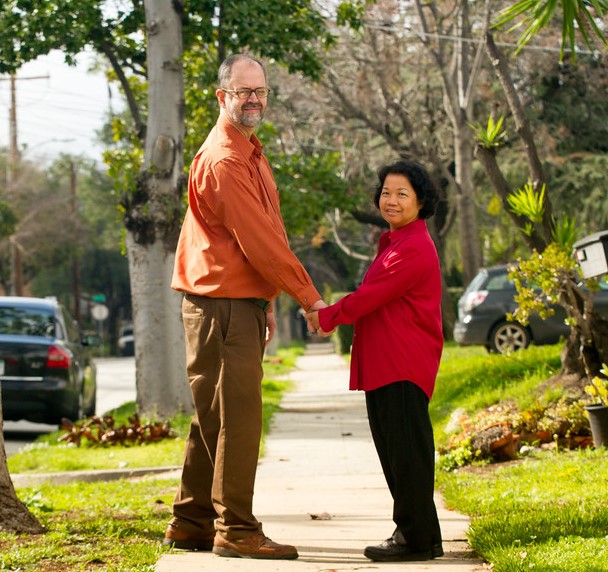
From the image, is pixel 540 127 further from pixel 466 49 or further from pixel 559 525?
pixel 559 525

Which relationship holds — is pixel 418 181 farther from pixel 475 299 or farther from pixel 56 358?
pixel 475 299

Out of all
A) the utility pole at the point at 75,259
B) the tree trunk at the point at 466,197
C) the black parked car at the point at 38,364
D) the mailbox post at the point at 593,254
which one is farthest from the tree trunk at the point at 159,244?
the utility pole at the point at 75,259

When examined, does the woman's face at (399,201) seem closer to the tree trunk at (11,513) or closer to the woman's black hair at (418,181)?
the woman's black hair at (418,181)

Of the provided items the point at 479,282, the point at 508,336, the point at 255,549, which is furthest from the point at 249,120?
the point at 479,282

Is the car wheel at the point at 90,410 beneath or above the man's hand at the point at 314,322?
beneath

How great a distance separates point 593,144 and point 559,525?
25178 millimetres

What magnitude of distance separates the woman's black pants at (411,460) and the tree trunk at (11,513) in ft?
6.39

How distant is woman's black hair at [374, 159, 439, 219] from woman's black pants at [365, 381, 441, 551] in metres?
0.81

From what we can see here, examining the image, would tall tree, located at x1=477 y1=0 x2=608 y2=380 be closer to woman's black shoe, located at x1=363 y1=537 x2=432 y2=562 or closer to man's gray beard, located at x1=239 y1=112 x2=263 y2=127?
man's gray beard, located at x1=239 y1=112 x2=263 y2=127

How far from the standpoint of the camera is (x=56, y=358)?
45.9 feet

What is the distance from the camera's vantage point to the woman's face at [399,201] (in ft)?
17.8

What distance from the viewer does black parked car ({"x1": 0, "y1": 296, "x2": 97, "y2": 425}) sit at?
13.8 m

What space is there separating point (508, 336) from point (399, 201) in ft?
49.0

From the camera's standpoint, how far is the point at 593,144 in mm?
29656
